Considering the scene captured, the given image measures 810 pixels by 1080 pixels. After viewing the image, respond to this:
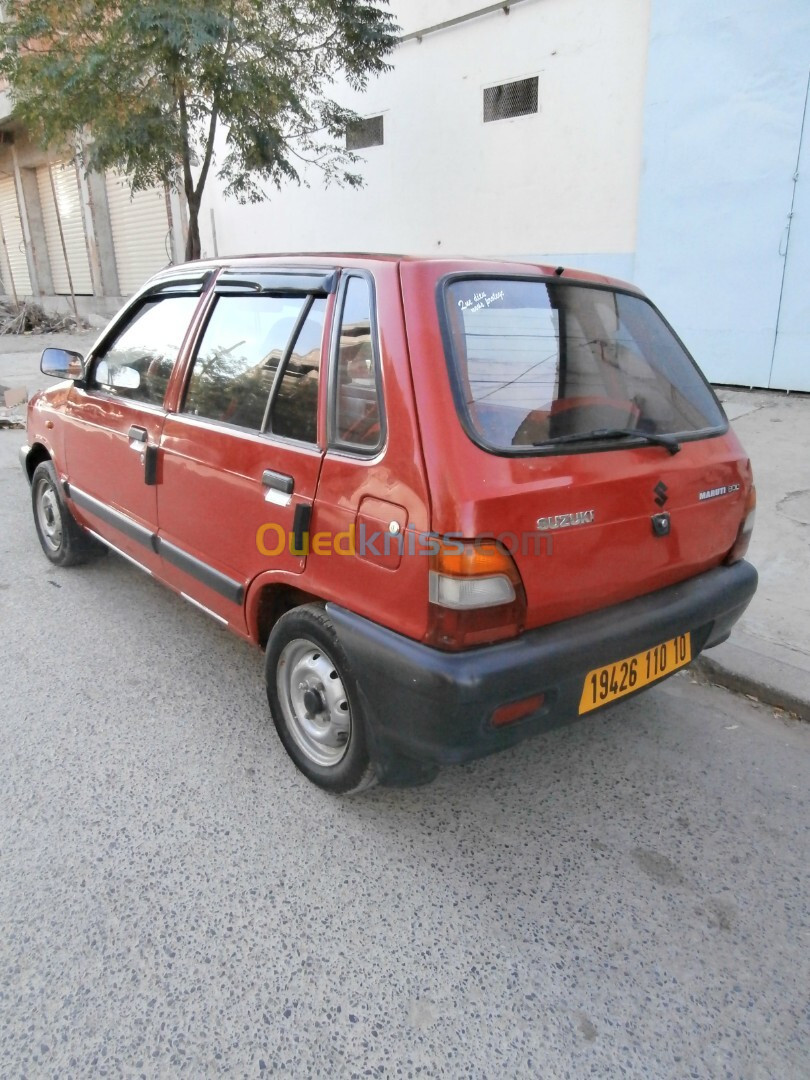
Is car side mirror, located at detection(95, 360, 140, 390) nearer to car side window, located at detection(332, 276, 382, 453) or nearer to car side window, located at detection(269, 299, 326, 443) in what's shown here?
car side window, located at detection(269, 299, 326, 443)

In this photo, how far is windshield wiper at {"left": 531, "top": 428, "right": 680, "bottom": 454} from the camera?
2.21 metres

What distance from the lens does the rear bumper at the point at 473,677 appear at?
1971mm

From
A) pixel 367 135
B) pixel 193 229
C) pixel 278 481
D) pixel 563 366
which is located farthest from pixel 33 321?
pixel 563 366

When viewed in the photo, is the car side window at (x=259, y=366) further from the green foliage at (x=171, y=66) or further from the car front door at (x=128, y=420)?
the green foliage at (x=171, y=66)

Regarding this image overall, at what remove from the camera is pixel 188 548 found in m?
3.08

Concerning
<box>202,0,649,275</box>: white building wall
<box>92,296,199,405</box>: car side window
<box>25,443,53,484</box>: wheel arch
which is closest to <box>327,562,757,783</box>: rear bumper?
<box>92,296,199,405</box>: car side window

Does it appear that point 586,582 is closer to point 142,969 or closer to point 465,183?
point 142,969

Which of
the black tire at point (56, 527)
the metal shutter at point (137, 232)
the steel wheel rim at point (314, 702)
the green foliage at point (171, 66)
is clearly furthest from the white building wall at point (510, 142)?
the steel wheel rim at point (314, 702)

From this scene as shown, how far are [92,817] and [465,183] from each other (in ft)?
30.6

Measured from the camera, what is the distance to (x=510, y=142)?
29.4 feet

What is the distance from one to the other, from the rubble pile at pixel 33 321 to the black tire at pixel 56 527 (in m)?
14.8

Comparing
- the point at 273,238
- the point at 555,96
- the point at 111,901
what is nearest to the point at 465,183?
the point at 555,96

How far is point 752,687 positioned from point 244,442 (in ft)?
7.96

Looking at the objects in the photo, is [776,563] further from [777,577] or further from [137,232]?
[137,232]
